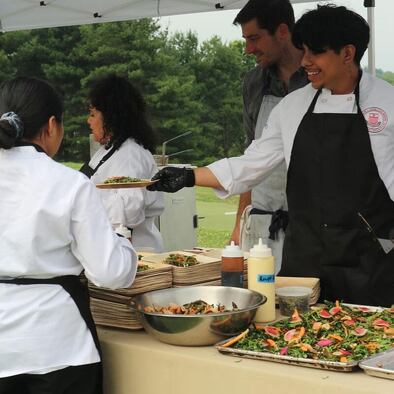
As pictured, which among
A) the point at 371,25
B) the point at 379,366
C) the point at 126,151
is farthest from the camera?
the point at 371,25

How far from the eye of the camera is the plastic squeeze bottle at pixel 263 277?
203 centimetres

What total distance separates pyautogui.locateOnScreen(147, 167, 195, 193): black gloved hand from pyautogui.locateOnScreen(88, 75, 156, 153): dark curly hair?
3.43 ft

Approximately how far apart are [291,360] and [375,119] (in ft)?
3.53

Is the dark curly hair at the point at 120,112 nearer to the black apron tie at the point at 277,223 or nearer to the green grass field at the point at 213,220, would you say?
the black apron tie at the point at 277,223

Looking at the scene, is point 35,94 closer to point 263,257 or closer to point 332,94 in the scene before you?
point 263,257

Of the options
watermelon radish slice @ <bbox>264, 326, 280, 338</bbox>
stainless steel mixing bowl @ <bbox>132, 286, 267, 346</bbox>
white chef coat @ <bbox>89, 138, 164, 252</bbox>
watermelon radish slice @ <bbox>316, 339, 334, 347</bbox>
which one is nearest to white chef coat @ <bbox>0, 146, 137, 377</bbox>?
stainless steel mixing bowl @ <bbox>132, 286, 267, 346</bbox>

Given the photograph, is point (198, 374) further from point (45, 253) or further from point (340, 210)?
point (340, 210)

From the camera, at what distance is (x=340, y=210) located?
2430 mm

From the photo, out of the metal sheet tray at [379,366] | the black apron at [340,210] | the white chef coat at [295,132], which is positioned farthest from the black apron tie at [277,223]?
the metal sheet tray at [379,366]

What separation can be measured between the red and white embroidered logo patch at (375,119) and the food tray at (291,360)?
101 cm

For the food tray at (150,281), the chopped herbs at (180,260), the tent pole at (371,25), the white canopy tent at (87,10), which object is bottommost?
the food tray at (150,281)

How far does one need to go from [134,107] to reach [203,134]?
12.2 m

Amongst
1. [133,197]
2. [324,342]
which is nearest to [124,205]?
[133,197]

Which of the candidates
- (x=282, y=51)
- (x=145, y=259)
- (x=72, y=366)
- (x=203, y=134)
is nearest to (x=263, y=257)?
(x=145, y=259)
